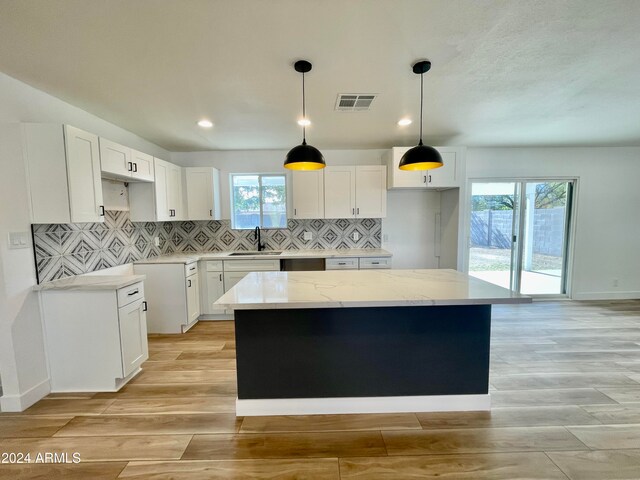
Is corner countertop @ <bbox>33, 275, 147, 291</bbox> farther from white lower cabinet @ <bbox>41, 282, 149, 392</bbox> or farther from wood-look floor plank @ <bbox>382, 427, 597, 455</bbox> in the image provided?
wood-look floor plank @ <bbox>382, 427, 597, 455</bbox>

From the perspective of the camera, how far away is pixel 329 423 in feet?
6.23

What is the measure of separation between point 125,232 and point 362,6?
346 cm

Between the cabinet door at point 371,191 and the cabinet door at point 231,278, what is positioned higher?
the cabinet door at point 371,191

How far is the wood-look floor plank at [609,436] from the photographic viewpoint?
66.2 inches

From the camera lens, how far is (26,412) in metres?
2.03

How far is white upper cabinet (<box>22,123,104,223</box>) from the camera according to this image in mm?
2115

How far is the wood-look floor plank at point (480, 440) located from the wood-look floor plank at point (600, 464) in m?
0.06

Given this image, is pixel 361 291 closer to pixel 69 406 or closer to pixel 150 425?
pixel 150 425

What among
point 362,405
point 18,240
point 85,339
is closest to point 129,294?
point 85,339

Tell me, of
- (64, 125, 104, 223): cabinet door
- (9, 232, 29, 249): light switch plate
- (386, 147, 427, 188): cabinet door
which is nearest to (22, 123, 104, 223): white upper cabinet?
(64, 125, 104, 223): cabinet door

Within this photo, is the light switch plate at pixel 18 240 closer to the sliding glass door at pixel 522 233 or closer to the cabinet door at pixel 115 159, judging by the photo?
the cabinet door at pixel 115 159

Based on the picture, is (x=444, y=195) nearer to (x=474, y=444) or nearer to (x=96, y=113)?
(x=474, y=444)

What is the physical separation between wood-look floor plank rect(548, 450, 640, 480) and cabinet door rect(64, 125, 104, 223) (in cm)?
387

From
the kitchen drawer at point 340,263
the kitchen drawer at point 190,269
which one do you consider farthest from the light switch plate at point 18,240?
the kitchen drawer at point 340,263
